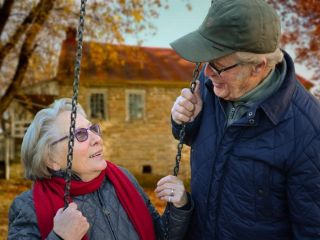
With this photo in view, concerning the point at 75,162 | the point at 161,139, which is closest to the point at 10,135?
the point at 161,139

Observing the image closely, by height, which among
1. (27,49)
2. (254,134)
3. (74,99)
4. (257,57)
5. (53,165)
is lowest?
→ (53,165)

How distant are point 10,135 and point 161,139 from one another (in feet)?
21.9

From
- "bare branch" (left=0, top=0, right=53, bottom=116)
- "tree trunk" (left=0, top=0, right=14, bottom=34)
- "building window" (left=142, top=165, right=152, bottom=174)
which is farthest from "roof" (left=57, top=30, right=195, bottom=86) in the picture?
"tree trunk" (left=0, top=0, right=14, bottom=34)

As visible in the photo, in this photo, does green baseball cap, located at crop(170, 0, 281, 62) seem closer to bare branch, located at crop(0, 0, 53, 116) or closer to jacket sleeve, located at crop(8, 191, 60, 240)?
jacket sleeve, located at crop(8, 191, 60, 240)

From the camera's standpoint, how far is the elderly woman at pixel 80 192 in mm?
2008

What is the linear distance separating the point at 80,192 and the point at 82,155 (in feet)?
0.60

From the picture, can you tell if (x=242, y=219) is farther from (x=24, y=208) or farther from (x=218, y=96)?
(x=24, y=208)

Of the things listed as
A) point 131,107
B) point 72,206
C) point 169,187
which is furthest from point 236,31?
point 131,107

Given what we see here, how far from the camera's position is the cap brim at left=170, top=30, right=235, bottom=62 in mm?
1793

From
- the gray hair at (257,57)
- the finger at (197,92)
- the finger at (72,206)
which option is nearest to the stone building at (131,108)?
the finger at (197,92)

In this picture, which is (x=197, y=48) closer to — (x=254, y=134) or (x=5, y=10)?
(x=254, y=134)

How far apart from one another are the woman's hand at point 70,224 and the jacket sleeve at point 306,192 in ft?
3.03

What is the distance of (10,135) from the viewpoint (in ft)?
59.4

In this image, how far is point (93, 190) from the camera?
2117mm
